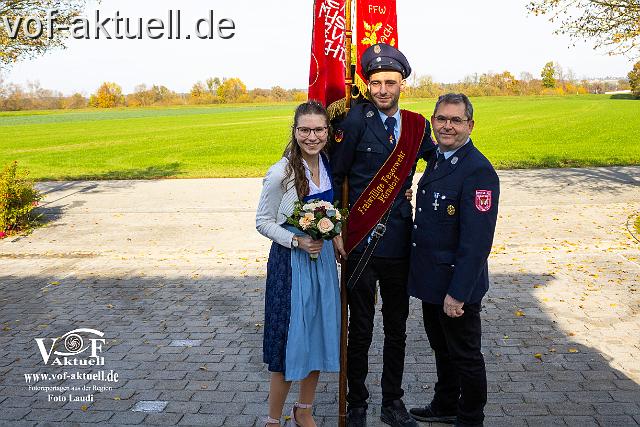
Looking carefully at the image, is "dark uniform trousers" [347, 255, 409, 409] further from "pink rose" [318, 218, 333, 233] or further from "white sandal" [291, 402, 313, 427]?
"pink rose" [318, 218, 333, 233]

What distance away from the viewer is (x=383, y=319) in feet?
13.1

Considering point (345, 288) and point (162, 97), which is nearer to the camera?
point (345, 288)

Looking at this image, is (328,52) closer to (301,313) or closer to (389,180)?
(389,180)

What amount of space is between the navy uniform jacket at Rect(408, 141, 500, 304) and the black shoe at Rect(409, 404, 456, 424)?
98 cm

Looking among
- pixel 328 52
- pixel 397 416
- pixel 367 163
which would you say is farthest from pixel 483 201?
pixel 397 416

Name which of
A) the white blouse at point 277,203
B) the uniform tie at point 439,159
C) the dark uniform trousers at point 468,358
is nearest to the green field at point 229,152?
the white blouse at point 277,203

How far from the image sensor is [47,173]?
21.2 meters

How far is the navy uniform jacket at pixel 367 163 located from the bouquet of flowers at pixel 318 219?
0.45 m

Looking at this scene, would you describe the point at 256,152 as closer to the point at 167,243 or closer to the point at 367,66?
the point at 167,243

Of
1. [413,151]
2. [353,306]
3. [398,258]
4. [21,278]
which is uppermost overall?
[413,151]

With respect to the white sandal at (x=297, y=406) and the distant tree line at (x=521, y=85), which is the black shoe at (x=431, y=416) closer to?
the white sandal at (x=297, y=406)

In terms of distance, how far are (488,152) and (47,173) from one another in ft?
59.1

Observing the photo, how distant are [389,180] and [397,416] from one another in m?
1.64

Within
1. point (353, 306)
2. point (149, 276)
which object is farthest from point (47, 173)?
point (353, 306)
